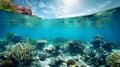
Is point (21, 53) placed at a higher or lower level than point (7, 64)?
higher

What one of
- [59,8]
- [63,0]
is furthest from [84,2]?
[59,8]

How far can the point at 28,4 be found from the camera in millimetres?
15070

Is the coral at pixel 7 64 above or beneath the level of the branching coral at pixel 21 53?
beneath

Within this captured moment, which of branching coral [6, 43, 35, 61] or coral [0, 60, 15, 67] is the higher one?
branching coral [6, 43, 35, 61]

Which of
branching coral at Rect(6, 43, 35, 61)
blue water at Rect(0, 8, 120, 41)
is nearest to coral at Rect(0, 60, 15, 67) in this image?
branching coral at Rect(6, 43, 35, 61)

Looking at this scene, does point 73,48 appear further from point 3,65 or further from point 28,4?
point 3,65

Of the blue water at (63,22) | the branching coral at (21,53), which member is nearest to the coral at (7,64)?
the branching coral at (21,53)

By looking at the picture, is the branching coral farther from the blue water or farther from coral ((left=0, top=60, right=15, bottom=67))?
the blue water

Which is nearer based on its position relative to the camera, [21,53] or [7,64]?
[7,64]

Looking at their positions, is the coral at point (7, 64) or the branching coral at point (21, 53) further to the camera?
the branching coral at point (21, 53)

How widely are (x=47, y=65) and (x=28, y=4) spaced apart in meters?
7.72

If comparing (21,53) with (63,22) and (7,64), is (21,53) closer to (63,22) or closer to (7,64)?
(7,64)

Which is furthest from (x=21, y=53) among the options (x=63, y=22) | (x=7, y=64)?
(x=63, y=22)

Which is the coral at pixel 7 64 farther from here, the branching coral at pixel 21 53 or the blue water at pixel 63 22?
the blue water at pixel 63 22
